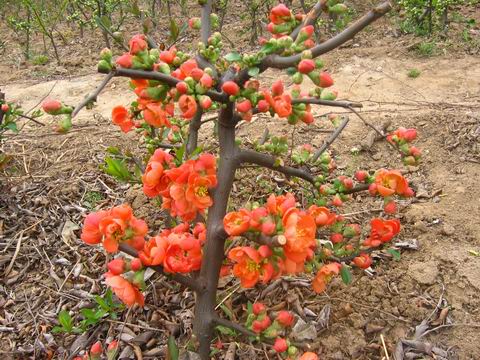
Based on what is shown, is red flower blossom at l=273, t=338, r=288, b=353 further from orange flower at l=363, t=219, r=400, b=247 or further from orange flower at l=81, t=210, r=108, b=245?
orange flower at l=81, t=210, r=108, b=245

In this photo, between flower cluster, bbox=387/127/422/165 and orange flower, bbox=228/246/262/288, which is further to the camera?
flower cluster, bbox=387/127/422/165

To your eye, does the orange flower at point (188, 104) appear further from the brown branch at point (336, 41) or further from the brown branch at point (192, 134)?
the brown branch at point (192, 134)

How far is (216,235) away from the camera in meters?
1.48

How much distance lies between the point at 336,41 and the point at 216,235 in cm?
65

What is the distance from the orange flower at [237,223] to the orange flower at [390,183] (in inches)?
18.9

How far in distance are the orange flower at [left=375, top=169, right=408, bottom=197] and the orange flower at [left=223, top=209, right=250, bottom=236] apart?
48 cm

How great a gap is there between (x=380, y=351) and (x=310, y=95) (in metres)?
0.95

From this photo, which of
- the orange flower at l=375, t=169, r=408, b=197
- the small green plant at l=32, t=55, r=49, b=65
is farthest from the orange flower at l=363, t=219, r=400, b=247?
the small green plant at l=32, t=55, r=49, b=65

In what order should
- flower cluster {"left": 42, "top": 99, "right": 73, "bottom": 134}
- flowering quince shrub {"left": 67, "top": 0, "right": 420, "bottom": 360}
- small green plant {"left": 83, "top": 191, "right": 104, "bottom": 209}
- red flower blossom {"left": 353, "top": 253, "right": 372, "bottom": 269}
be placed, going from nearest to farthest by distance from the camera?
flower cluster {"left": 42, "top": 99, "right": 73, "bottom": 134} → flowering quince shrub {"left": 67, "top": 0, "right": 420, "bottom": 360} → red flower blossom {"left": 353, "top": 253, "right": 372, "bottom": 269} → small green plant {"left": 83, "top": 191, "right": 104, "bottom": 209}

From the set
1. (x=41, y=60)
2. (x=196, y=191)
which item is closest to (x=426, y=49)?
(x=196, y=191)

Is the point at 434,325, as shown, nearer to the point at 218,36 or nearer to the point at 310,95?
the point at 310,95

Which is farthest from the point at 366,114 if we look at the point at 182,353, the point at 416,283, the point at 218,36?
the point at 182,353

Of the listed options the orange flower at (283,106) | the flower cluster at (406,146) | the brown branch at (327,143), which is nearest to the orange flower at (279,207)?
the orange flower at (283,106)

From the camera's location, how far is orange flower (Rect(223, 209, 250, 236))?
122 cm
